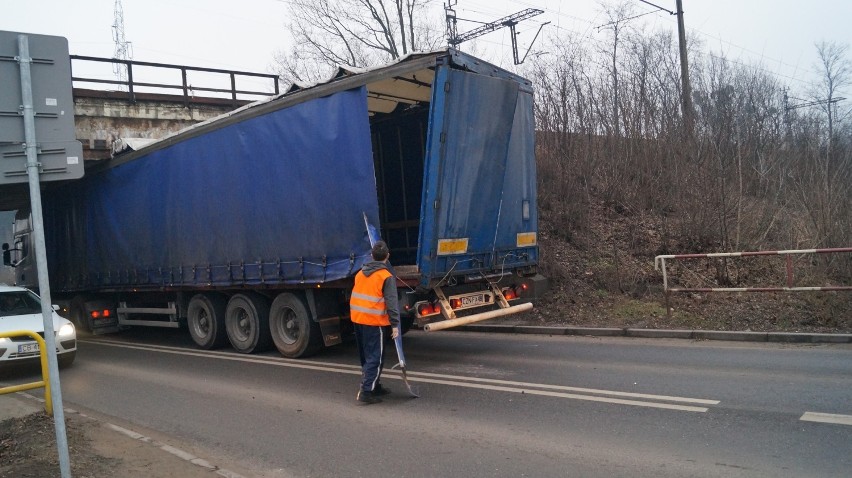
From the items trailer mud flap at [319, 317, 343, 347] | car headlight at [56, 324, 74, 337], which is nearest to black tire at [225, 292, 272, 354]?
trailer mud flap at [319, 317, 343, 347]

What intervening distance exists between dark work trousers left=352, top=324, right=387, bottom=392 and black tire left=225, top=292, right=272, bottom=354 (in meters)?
4.04

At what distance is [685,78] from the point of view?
15.7 m

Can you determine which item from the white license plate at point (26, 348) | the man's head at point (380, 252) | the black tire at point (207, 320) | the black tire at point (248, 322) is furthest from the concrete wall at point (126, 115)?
the man's head at point (380, 252)

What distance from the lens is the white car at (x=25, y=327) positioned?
926 centimetres

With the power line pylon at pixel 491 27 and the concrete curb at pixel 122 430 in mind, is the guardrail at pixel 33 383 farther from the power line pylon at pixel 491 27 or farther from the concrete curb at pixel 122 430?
the power line pylon at pixel 491 27

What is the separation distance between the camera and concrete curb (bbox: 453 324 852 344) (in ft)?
30.3

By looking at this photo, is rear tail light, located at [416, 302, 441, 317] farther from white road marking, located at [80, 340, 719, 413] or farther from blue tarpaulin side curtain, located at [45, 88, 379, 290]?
blue tarpaulin side curtain, located at [45, 88, 379, 290]

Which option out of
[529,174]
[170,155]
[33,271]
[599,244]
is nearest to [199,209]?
[170,155]

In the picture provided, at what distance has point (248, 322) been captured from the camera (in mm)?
11094

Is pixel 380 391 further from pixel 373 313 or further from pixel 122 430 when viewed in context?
pixel 122 430

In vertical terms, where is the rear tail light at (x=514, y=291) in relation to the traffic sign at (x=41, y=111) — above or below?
below

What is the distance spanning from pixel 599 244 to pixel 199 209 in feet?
28.7

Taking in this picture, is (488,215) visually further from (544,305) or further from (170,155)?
(170,155)

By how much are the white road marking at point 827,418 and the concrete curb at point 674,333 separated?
404cm
